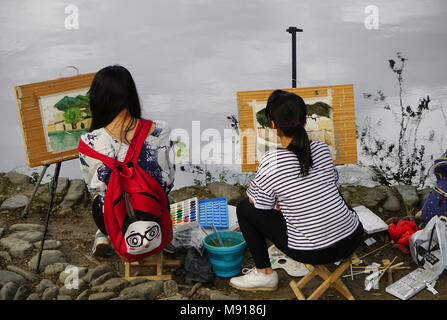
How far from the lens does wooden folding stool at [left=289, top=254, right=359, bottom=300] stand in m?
2.81

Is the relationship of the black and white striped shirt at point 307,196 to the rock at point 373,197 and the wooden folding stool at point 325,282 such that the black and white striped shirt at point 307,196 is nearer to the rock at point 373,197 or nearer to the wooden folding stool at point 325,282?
the wooden folding stool at point 325,282

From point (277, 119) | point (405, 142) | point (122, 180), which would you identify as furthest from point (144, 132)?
point (405, 142)

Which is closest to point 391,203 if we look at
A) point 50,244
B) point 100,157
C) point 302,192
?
point 302,192

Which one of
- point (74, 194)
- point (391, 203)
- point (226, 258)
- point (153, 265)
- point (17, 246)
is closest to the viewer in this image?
point (226, 258)

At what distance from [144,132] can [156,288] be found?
969 mm

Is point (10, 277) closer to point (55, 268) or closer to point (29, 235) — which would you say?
point (55, 268)

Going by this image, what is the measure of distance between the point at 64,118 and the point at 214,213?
1.38 m

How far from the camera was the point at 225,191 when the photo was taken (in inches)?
176

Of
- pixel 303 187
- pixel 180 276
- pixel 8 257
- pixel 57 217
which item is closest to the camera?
pixel 303 187

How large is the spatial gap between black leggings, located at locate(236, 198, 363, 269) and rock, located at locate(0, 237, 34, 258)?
1.71m

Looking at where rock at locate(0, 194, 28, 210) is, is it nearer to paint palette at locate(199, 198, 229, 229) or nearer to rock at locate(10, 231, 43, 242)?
rock at locate(10, 231, 43, 242)

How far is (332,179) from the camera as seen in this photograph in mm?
2623

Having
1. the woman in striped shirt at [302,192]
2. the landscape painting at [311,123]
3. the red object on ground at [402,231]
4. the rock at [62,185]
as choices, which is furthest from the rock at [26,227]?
the red object on ground at [402,231]
